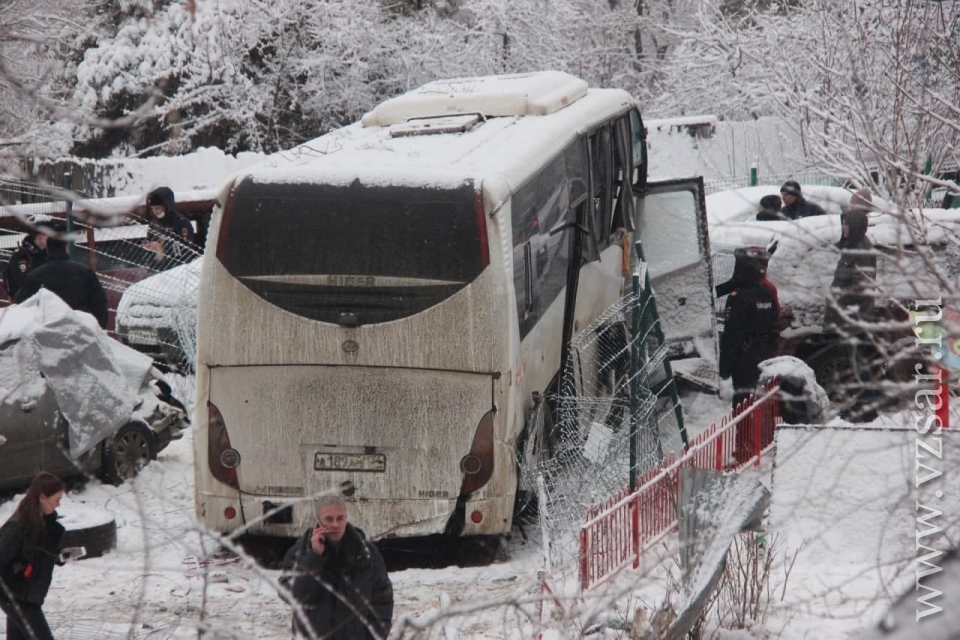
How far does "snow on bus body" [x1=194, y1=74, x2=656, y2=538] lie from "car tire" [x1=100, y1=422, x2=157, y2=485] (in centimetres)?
198

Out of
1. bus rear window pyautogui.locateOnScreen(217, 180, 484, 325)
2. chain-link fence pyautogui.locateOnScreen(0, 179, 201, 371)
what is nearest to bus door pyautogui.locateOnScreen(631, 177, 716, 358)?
bus rear window pyautogui.locateOnScreen(217, 180, 484, 325)

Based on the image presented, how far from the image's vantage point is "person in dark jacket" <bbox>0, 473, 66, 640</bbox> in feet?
21.3

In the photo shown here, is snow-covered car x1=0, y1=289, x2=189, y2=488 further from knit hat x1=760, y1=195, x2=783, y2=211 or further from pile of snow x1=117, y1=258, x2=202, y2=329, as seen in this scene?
knit hat x1=760, y1=195, x2=783, y2=211

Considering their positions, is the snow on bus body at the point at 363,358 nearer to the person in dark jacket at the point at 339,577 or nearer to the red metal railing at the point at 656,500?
the red metal railing at the point at 656,500

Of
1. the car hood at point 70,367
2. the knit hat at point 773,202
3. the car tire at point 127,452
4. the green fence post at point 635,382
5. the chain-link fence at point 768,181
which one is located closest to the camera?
the green fence post at point 635,382

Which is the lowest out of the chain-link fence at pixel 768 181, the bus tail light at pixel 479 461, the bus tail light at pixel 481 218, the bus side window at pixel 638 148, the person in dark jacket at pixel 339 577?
the chain-link fence at pixel 768 181

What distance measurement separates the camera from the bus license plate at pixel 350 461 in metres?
8.64

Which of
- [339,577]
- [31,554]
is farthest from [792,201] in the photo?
[31,554]

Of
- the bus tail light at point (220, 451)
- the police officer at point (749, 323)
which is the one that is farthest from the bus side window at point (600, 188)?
the bus tail light at point (220, 451)

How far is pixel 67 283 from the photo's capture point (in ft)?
38.7

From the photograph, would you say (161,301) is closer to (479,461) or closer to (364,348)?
(364,348)

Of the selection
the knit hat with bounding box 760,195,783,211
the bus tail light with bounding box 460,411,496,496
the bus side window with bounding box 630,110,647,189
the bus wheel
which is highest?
the bus side window with bounding box 630,110,647,189

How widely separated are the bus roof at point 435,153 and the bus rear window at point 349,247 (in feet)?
0.33

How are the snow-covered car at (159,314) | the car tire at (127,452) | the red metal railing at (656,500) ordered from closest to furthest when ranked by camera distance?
the red metal railing at (656,500) → the car tire at (127,452) → the snow-covered car at (159,314)
